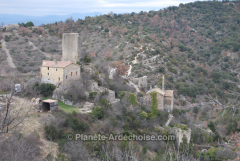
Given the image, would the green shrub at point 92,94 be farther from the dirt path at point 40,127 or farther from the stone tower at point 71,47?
the stone tower at point 71,47

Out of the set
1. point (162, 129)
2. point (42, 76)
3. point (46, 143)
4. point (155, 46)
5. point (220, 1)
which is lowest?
point (162, 129)

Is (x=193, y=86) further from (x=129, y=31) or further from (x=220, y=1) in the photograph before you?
(x=220, y=1)

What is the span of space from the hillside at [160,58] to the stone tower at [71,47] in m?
0.76

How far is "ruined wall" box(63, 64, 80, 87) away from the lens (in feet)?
58.0

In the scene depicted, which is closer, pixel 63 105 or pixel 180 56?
pixel 63 105

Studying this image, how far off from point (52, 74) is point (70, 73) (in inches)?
55.9

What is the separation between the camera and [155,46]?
38.2 metres

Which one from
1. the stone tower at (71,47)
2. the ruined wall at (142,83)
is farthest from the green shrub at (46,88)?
the ruined wall at (142,83)

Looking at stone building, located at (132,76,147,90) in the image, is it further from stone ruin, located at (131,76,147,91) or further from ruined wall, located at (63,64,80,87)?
ruined wall, located at (63,64,80,87)

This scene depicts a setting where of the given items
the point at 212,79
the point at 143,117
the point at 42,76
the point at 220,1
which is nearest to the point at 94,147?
the point at 143,117

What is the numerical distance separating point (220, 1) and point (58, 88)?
203 ft

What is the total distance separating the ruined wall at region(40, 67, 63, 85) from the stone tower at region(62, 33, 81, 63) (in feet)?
11.9

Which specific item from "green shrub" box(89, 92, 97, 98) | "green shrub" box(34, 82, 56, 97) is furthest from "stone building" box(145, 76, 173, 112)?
"green shrub" box(34, 82, 56, 97)

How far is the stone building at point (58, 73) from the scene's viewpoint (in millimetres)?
17562
